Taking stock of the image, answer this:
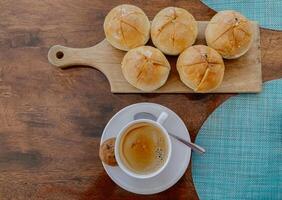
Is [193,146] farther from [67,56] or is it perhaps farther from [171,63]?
[67,56]

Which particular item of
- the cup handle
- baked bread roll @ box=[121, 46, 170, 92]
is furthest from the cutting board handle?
the cup handle

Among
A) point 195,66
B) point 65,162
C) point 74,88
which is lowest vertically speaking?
point 65,162

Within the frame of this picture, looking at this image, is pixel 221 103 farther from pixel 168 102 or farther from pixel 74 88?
pixel 74 88

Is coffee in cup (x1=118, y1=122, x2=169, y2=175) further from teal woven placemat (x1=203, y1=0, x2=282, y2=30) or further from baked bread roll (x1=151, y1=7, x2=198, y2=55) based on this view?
teal woven placemat (x1=203, y1=0, x2=282, y2=30)

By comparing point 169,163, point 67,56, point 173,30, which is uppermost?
point 173,30

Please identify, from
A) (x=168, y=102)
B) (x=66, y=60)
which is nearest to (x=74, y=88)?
(x=66, y=60)

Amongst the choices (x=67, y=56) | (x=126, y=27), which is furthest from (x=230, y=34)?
(x=67, y=56)
